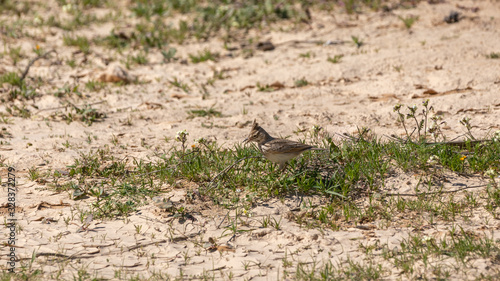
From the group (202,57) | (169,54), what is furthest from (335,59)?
(169,54)

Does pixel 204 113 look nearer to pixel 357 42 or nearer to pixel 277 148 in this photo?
pixel 277 148

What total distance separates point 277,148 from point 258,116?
7.75 feet

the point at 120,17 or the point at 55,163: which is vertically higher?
the point at 120,17

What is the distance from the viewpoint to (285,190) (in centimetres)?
572

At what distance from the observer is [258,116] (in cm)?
784

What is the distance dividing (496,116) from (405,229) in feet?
9.46

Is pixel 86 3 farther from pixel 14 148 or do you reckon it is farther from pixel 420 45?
pixel 420 45

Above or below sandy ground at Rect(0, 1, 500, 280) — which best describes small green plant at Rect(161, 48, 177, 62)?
above

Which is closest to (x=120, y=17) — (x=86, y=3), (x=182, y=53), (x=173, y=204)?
(x=86, y=3)

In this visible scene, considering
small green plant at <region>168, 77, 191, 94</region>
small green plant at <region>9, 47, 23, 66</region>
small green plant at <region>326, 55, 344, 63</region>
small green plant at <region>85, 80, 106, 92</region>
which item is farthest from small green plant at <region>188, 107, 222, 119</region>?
small green plant at <region>9, 47, 23, 66</region>

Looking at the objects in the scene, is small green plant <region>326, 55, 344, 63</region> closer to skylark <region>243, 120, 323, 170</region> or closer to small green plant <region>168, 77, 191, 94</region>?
small green plant <region>168, 77, 191, 94</region>

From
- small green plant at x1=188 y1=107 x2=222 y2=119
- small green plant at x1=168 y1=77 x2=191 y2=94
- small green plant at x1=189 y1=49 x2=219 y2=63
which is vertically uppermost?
small green plant at x1=189 y1=49 x2=219 y2=63

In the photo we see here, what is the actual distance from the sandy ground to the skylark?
18.2 inches

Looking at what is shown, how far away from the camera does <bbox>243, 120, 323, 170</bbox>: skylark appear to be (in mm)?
5531
